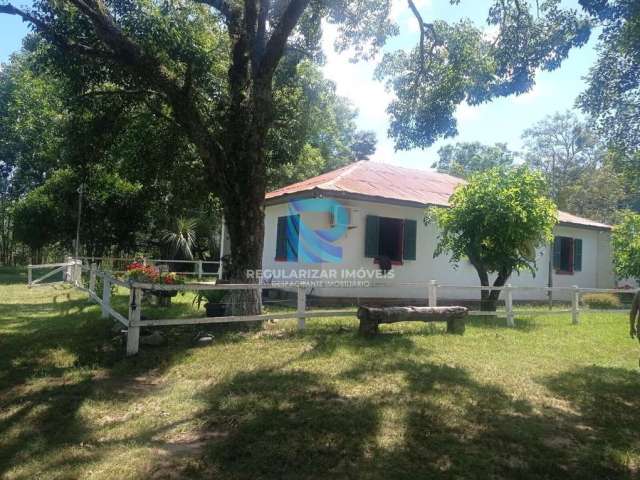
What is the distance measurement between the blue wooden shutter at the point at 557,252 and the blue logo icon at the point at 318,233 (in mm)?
8607

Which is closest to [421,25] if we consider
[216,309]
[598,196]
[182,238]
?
[216,309]

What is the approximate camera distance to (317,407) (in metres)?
4.64

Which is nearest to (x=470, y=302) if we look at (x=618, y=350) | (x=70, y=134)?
(x=618, y=350)

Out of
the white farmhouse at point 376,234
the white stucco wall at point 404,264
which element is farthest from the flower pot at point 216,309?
the white stucco wall at point 404,264

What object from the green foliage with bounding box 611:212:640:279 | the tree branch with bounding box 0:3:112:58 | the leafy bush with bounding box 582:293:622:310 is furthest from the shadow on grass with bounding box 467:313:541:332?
the tree branch with bounding box 0:3:112:58

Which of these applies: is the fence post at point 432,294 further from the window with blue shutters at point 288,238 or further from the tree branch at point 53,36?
the tree branch at point 53,36

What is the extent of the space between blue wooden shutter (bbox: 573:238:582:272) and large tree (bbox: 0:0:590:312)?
985 cm

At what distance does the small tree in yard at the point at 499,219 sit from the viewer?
10688 mm

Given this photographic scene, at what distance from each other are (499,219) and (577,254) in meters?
8.29

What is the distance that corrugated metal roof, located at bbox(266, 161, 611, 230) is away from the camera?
40.0 ft

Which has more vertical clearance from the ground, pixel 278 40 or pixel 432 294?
pixel 278 40

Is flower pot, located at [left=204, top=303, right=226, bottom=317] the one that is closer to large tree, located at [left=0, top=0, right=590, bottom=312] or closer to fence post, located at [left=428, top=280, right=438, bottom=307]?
large tree, located at [left=0, top=0, right=590, bottom=312]

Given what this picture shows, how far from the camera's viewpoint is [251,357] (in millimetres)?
6562

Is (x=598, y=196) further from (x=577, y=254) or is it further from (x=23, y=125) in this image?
(x=23, y=125)
